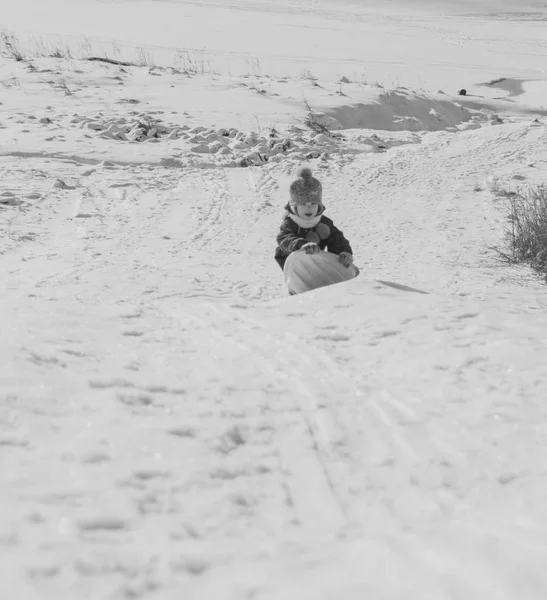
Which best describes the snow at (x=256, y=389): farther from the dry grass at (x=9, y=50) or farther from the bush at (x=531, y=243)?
the dry grass at (x=9, y=50)

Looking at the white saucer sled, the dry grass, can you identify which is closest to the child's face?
the white saucer sled

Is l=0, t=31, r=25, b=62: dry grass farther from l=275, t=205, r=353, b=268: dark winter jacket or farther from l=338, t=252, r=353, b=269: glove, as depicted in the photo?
l=338, t=252, r=353, b=269: glove

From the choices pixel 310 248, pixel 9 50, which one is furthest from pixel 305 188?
pixel 9 50

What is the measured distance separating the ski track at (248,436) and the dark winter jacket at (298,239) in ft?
1.20

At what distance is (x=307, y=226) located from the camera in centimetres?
403

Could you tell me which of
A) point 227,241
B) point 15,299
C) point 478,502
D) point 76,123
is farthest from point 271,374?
point 76,123

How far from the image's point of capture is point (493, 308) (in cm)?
294

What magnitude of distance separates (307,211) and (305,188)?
18cm

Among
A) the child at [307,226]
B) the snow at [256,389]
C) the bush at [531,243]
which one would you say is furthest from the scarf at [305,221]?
the bush at [531,243]

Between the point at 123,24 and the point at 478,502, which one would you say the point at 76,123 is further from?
the point at 123,24

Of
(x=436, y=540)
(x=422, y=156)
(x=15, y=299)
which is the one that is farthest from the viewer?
(x=422, y=156)

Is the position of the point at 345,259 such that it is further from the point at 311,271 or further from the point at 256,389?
the point at 256,389

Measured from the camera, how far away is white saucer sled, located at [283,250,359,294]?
384 cm

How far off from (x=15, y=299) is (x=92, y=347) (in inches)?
45.8
